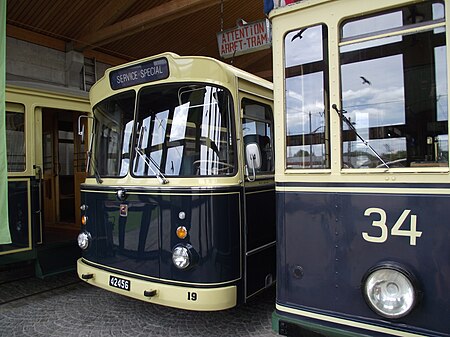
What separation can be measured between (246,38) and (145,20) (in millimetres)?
2897

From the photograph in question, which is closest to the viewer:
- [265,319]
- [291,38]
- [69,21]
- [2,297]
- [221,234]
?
[291,38]

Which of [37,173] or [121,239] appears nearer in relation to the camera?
[121,239]

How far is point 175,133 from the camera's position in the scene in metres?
3.65

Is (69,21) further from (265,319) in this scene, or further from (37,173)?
(265,319)

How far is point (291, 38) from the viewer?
2.79 meters

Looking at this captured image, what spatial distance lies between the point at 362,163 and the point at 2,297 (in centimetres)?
474

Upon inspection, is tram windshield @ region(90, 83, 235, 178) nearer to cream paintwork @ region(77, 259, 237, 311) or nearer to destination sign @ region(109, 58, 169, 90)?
destination sign @ region(109, 58, 169, 90)

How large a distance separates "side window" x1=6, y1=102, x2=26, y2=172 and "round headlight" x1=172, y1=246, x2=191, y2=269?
2.85m

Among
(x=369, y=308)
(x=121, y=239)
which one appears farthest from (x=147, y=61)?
(x=369, y=308)

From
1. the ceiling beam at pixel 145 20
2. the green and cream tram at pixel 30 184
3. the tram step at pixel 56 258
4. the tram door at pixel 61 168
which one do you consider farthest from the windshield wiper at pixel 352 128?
the ceiling beam at pixel 145 20

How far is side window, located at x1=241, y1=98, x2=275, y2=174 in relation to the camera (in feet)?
12.1

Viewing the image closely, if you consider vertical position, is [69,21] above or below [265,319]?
above

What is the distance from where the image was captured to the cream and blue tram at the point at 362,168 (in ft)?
7.47

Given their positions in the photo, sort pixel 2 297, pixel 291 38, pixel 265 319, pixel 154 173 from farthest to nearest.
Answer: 1. pixel 2 297
2. pixel 265 319
3. pixel 154 173
4. pixel 291 38
